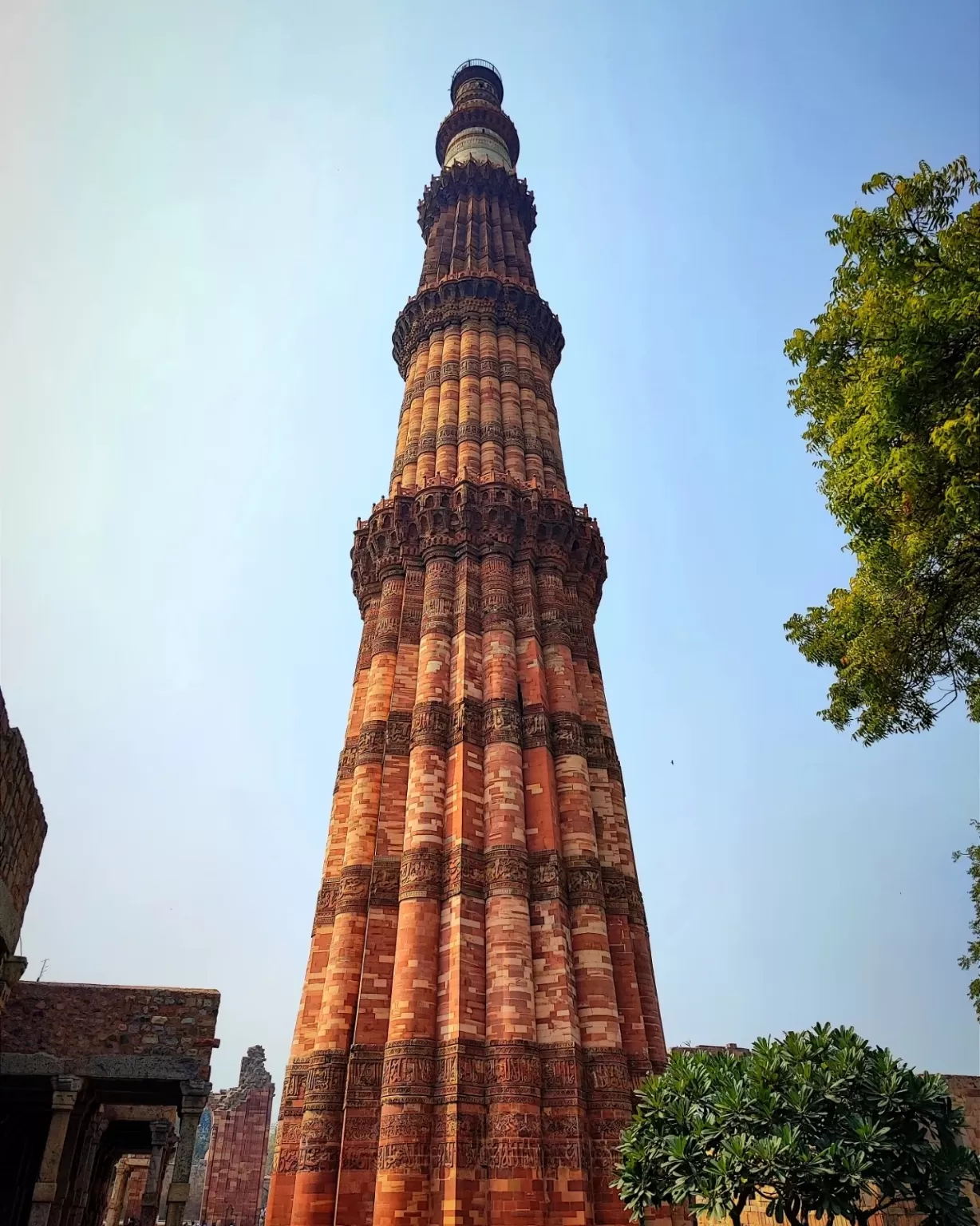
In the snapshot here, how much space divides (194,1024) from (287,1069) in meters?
2.23

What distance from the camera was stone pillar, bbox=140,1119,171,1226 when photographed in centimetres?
1456

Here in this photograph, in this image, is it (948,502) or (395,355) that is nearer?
(948,502)

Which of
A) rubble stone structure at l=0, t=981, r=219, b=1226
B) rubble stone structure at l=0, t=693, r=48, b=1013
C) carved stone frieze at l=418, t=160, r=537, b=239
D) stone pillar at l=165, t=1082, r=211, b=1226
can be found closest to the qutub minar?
stone pillar at l=165, t=1082, r=211, b=1226

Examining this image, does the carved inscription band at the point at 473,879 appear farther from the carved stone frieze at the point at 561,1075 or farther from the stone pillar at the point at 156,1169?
the stone pillar at the point at 156,1169

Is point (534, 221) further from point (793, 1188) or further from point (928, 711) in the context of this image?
point (793, 1188)

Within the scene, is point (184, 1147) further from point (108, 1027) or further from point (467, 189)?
point (467, 189)

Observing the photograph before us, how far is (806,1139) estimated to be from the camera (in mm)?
8711

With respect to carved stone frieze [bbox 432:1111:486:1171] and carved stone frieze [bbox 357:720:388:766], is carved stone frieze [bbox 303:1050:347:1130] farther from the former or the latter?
carved stone frieze [bbox 357:720:388:766]

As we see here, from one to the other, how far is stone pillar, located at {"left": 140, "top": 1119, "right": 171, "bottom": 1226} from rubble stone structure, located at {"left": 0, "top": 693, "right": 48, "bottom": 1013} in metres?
5.91

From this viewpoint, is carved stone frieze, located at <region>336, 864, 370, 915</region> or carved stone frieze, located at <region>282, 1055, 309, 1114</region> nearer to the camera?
carved stone frieze, located at <region>282, 1055, 309, 1114</region>

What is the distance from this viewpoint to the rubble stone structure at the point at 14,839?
10188mm

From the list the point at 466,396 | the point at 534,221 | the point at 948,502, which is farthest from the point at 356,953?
the point at 534,221

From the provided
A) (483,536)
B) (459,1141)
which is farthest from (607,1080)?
(483,536)

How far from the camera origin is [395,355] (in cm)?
2611
